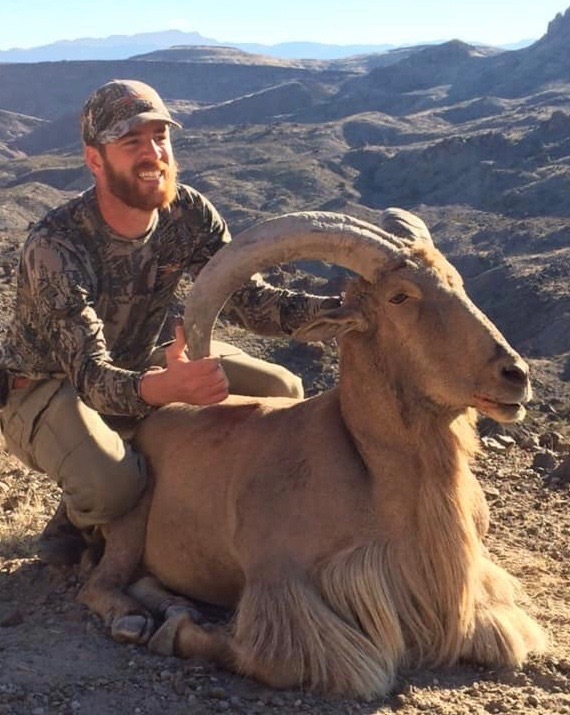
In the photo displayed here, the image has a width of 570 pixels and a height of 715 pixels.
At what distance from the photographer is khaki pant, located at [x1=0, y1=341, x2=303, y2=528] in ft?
19.3

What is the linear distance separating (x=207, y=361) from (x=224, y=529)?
3.27 feet

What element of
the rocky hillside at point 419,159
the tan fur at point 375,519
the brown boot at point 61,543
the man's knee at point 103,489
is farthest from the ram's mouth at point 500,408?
the rocky hillside at point 419,159

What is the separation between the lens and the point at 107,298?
6.16 meters

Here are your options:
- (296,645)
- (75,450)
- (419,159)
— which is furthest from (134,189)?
(419,159)

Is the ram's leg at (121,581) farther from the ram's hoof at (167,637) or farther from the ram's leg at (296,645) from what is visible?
the ram's leg at (296,645)

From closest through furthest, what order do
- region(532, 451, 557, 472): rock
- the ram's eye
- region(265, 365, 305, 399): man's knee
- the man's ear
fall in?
the ram's eye
the man's ear
region(265, 365, 305, 399): man's knee
region(532, 451, 557, 472): rock

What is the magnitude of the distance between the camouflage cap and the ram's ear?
144 centimetres

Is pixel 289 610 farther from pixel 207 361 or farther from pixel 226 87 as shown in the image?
pixel 226 87

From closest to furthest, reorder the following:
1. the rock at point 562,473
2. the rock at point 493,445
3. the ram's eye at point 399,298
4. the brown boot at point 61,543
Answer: the ram's eye at point 399,298, the brown boot at point 61,543, the rock at point 562,473, the rock at point 493,445

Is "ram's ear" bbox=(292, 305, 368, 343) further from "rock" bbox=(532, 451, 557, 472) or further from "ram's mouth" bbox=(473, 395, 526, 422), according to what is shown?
"rock" bbox=(532, 451, 557, 472)

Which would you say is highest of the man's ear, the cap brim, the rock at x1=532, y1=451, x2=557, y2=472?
the cap brim

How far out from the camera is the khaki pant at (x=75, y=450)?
5871mm

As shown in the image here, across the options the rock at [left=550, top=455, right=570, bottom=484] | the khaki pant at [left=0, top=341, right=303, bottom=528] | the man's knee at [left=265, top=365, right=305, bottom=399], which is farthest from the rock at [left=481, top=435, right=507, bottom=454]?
the khaki pant at [left=0, top=341, right=303, bottom=528]

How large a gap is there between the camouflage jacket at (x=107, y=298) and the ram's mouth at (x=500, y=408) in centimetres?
146
